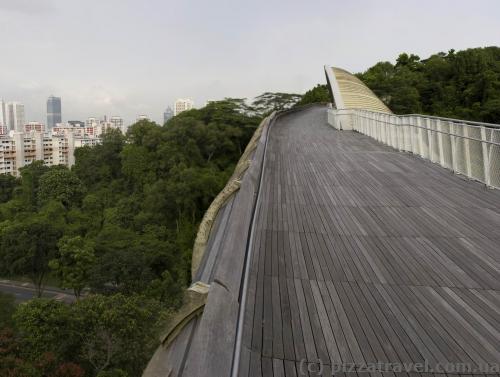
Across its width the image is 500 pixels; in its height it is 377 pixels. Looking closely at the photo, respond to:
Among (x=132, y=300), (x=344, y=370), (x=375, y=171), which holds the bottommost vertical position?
(x=132, y=300)

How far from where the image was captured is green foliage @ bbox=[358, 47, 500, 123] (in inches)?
1751

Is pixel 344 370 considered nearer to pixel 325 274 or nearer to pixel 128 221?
pixel 325 274

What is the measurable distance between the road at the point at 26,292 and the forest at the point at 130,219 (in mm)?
968

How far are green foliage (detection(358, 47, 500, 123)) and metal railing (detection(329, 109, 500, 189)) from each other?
3381 cm

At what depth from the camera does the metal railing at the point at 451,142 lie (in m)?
7.14

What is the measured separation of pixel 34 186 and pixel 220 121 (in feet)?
106

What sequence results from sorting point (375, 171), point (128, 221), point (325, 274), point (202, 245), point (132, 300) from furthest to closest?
point (128, 221)
point (132, 300)
point (375, 171)
point (202, 245)
point (325, 274)

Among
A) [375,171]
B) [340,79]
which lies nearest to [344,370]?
[375,171]

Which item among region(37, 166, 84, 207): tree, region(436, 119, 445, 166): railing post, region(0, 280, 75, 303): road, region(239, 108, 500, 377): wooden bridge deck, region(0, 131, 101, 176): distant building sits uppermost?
region(0, 131, 101, 176): distant building

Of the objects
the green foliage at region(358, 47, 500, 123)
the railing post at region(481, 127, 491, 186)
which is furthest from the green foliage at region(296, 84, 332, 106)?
the railing post at region(481, 127, 491, 186)

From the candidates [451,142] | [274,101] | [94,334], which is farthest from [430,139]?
[274,101]

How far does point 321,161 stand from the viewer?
421 inches

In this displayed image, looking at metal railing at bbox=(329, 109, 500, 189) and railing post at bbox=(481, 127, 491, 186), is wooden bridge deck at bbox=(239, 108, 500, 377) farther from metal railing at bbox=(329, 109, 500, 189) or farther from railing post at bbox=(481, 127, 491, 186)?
metal railing at bbox=(329, 109, 500, 189)

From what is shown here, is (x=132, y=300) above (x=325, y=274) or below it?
below
